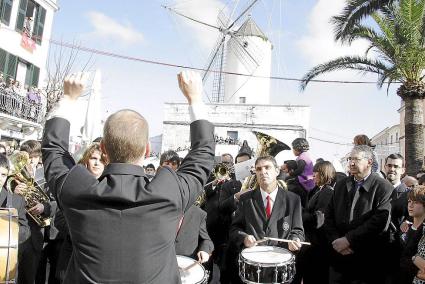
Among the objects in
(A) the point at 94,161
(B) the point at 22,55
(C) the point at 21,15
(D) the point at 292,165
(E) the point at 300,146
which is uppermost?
(C) the point at 21,15

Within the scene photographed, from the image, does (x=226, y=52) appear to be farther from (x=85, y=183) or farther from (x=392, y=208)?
(x=85, y=183)

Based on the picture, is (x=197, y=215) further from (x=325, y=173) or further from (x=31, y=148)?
(x=31, y=148)

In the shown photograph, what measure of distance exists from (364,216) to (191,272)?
230 cm

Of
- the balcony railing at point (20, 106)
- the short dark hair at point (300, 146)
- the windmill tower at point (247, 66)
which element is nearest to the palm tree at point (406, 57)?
the short dark hair at point (300, 146)

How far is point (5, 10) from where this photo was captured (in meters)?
22.3

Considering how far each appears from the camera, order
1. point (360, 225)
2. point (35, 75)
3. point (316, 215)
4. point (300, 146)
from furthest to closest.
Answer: point (35, 75)
point (300, 146)
point (316, 215)
point (360, 225)

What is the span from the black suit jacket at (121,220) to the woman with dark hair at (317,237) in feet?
13.3

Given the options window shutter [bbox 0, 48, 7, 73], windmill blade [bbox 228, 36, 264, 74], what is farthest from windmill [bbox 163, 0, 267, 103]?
window shutter [bbox 0, 48, 7, 73]

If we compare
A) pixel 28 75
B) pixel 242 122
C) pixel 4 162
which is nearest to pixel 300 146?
→ pixel 4 162

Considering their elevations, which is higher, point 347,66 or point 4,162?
point 347,66

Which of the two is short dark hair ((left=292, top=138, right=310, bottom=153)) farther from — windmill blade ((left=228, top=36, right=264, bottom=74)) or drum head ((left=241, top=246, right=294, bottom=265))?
windmill blade ((left=228, top=36, right=264, bottom=74))

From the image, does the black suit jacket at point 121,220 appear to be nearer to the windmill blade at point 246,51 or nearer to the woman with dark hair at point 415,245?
the woman with dark hair at point 415,245

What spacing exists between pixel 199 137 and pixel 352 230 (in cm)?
318

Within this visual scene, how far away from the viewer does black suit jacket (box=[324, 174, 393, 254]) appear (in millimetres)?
4895
